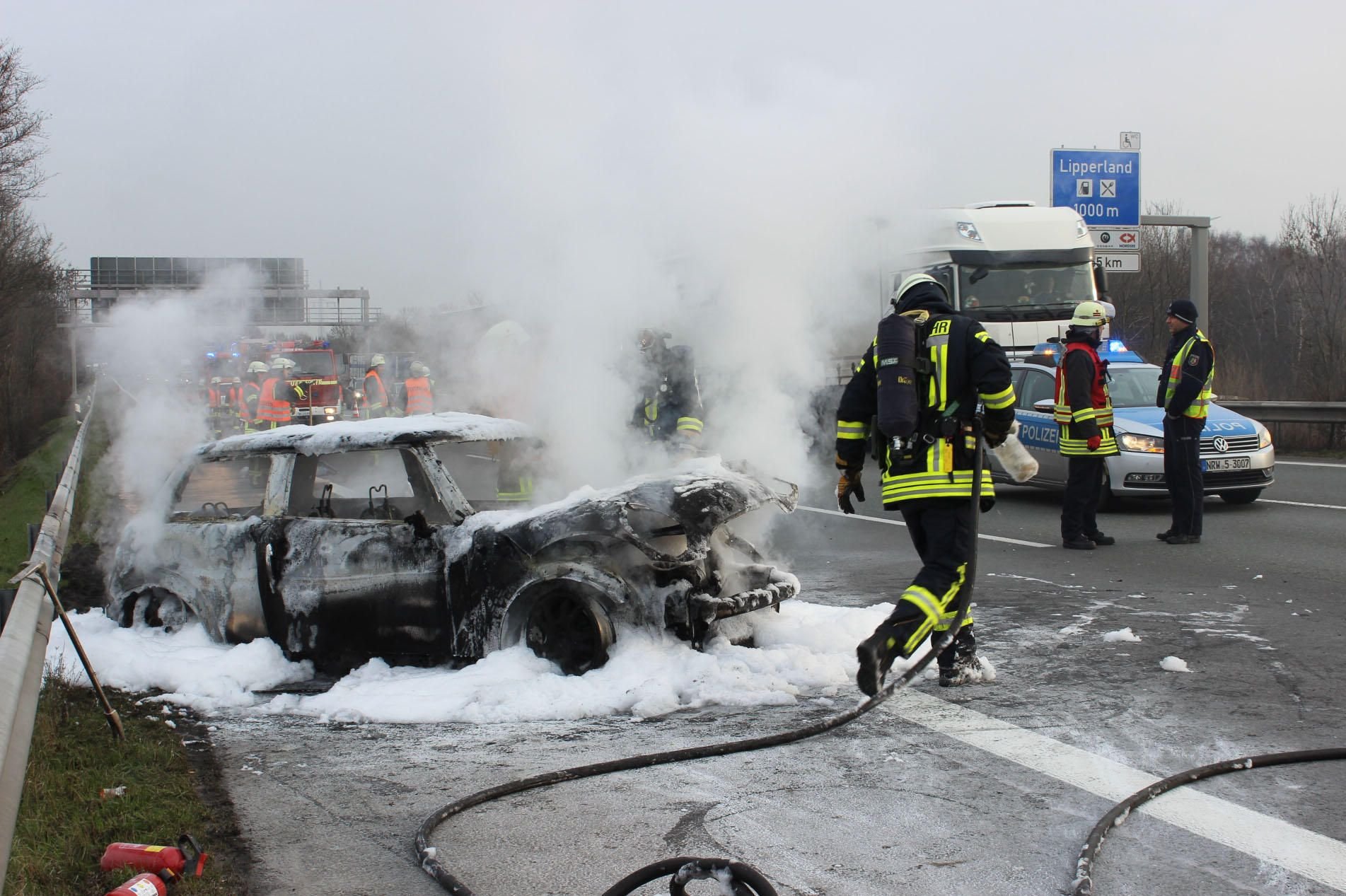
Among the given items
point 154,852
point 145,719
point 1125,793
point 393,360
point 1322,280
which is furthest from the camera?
point 1322,280

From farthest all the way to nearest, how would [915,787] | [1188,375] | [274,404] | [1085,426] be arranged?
[274,404], [1085,426], [1188,375], [915,787]

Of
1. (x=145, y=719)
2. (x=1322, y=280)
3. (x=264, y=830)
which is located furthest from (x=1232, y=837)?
(x=1322, y=280)

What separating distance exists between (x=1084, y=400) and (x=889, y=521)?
285 centimetres

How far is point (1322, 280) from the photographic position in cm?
2241

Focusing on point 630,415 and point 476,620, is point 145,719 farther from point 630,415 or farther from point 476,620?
point 630,415

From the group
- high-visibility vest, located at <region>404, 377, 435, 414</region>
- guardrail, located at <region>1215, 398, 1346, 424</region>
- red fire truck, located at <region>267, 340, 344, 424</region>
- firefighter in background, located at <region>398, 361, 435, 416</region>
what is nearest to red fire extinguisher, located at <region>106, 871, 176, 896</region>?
firefighter in background, located at <region>398, 361, 435, 416</region>

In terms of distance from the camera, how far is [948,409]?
17.9 ft

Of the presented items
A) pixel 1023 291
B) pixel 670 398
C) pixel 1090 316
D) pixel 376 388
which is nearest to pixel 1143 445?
pixel 1090 316

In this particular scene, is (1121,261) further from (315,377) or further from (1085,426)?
(315,377)

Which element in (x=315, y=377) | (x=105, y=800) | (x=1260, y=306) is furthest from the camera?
(x=1260, y=306)

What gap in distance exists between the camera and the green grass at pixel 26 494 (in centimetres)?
1296

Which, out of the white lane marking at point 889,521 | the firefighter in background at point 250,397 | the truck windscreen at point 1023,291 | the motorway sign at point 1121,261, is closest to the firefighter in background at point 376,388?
the firefighter in background at point 250,397

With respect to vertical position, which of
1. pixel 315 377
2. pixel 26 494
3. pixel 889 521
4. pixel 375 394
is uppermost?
pixel 315 377

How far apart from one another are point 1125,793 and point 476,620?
3.16 metres
